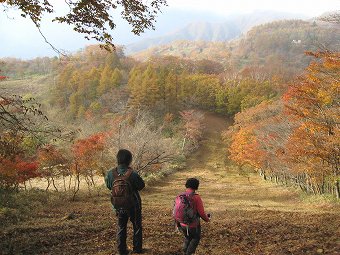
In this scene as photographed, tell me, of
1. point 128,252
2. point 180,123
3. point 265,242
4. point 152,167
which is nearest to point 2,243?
point 128,252

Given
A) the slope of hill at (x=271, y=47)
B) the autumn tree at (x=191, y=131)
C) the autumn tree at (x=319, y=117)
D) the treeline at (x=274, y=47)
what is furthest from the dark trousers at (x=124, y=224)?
the treeline at (x=274, y=47)

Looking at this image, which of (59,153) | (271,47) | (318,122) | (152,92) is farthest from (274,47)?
(318,122)

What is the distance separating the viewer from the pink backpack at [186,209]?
16.7ft

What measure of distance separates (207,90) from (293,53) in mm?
71085

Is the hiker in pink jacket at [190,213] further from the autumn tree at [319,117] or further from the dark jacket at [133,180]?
the autumn tree at [319,117]

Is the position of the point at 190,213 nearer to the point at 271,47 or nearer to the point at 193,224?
the point at 193,224

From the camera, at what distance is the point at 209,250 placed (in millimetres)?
6895

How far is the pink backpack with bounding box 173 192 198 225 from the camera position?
510 centimetres

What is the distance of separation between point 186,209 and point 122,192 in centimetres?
105

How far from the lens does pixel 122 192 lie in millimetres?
5305

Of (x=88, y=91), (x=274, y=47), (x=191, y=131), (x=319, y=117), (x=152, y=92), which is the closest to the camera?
(x=319, y=117)

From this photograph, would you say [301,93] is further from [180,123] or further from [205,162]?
[180,123]

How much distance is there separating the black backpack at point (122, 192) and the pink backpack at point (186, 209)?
0.79 m

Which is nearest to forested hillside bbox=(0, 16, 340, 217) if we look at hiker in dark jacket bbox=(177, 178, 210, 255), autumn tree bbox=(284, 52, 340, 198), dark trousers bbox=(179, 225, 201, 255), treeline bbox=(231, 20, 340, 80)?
autumn tree bbox=(284, 52, 340, 198)
